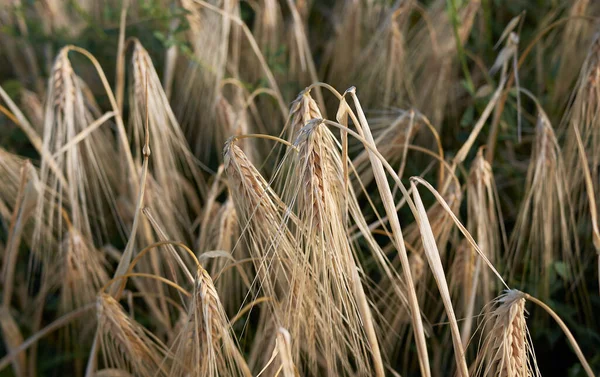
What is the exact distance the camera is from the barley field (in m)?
0.65

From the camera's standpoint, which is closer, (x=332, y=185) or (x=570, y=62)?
(x=332, y=185)

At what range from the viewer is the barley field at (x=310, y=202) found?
2.13 ft

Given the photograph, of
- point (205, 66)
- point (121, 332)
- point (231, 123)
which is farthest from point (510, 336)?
point (205, 66)

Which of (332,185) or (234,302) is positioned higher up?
(332,185)

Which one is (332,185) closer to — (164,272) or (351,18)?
(164,272)

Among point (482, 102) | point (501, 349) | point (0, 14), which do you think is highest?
point (0, 14)

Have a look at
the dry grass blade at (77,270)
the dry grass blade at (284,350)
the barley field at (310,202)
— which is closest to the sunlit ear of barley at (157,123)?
the barley field at (310,202)

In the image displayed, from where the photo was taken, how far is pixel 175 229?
1049 mm

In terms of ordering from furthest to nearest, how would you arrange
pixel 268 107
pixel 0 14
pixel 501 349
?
pixel 0 14 → pixel 268 107 → pixel 501 349

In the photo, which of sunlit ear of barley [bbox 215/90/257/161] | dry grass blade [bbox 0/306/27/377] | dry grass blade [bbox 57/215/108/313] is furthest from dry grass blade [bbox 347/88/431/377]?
dry grass blade [bbox 0/306/27/377]

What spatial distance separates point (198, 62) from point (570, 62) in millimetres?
740

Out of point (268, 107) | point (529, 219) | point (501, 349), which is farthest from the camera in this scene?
point (268, 107)

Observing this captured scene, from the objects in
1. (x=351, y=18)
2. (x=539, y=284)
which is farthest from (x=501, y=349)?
(x=351, y=18)

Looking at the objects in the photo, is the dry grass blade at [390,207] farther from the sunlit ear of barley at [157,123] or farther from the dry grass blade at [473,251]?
the sunlit ear of barley at [157,123]
